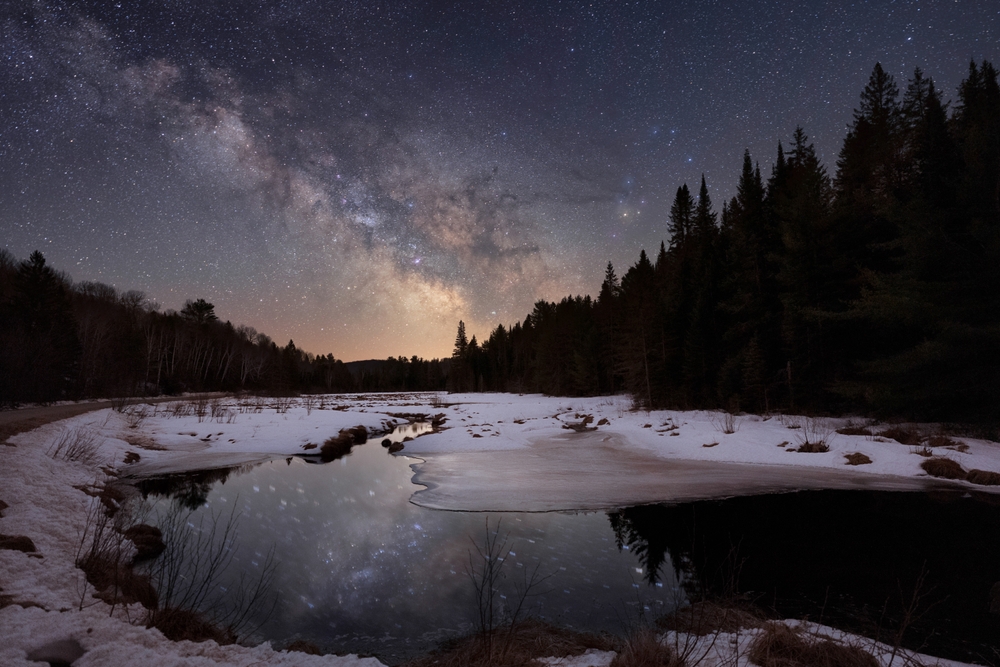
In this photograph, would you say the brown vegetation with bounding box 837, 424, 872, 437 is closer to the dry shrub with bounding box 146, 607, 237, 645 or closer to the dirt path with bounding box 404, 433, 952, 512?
the dirt path with bounding box 404, 433, 952, 512

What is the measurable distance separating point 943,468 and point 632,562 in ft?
40.6

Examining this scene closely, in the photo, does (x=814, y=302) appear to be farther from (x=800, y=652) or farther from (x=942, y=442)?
(x=800, y=652)

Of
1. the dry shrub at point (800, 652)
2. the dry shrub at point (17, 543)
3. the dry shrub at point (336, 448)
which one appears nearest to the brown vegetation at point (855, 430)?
the dry shrub at point (800, 652)

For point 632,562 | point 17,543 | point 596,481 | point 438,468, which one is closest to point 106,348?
point 438,468

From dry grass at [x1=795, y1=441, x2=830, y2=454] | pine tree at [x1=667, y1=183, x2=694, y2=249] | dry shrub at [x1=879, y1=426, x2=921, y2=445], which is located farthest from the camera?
pine tree at [x1=667, y1=183, x2=694, y2=249]

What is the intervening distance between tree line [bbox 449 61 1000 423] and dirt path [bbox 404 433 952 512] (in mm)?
7172

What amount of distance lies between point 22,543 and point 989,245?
87.3 feet

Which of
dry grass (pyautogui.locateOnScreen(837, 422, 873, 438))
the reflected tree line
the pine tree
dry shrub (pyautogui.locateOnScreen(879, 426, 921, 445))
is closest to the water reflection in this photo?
the reflected tree line

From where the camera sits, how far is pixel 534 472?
47.0 feet

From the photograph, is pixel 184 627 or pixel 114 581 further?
pixel 114 581

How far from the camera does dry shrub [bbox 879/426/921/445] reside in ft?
51.5

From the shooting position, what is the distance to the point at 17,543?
18.9 feet

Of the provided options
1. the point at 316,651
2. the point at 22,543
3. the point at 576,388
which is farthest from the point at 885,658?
the point at 576,388

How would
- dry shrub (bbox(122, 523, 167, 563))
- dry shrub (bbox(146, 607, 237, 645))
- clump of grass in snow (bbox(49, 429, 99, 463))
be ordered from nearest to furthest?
dry shrub (bbox(146, 607, 237, 645)), dry shrub (bbox(122, 523, 167, 563)), clump of grass in snow (bbox(49, 429, 99, 463))
